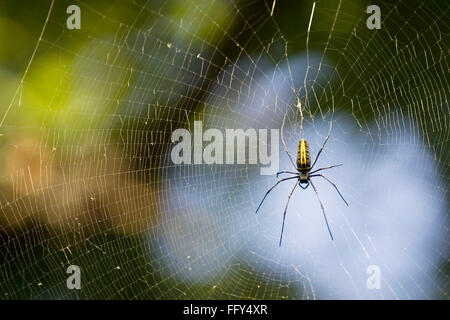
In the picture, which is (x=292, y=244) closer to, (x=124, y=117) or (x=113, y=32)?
(x=124, y=117)
